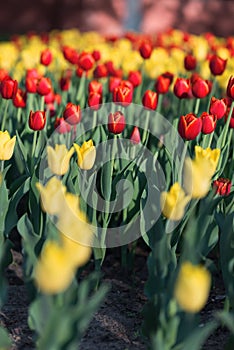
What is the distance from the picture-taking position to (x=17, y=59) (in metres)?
5.39

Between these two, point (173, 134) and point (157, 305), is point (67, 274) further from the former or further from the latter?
point (173, 134)

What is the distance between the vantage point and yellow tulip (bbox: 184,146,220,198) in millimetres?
2111

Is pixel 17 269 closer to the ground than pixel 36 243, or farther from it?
closer to the ground

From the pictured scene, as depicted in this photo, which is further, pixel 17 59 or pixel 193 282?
pixel 17 59

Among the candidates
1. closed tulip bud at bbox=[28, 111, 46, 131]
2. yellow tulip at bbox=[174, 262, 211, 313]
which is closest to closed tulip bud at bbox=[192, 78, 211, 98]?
closed tulip bud at bbox=[28, 111, 46, 131]

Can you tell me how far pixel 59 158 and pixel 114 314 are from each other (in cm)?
69

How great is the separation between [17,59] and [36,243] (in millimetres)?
3143

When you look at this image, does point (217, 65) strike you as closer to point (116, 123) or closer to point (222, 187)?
point (116, 123)

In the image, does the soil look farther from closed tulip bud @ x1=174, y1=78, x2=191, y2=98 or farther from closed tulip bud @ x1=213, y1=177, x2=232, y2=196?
closed tulip bud @ x1=174, y1=78, x2=191, y2=98

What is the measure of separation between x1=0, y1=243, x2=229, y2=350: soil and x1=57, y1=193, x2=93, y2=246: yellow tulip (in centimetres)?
53

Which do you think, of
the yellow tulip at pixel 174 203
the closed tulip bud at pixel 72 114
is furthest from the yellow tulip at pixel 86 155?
the closed tulip bud at pixel 72 114

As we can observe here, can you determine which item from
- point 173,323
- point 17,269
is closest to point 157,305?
point 173,323

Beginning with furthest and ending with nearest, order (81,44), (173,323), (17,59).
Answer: (81,44), (17,59), (173,323)

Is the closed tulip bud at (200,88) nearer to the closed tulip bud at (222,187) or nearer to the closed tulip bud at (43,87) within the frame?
the closed tulip bud at (43,87)
